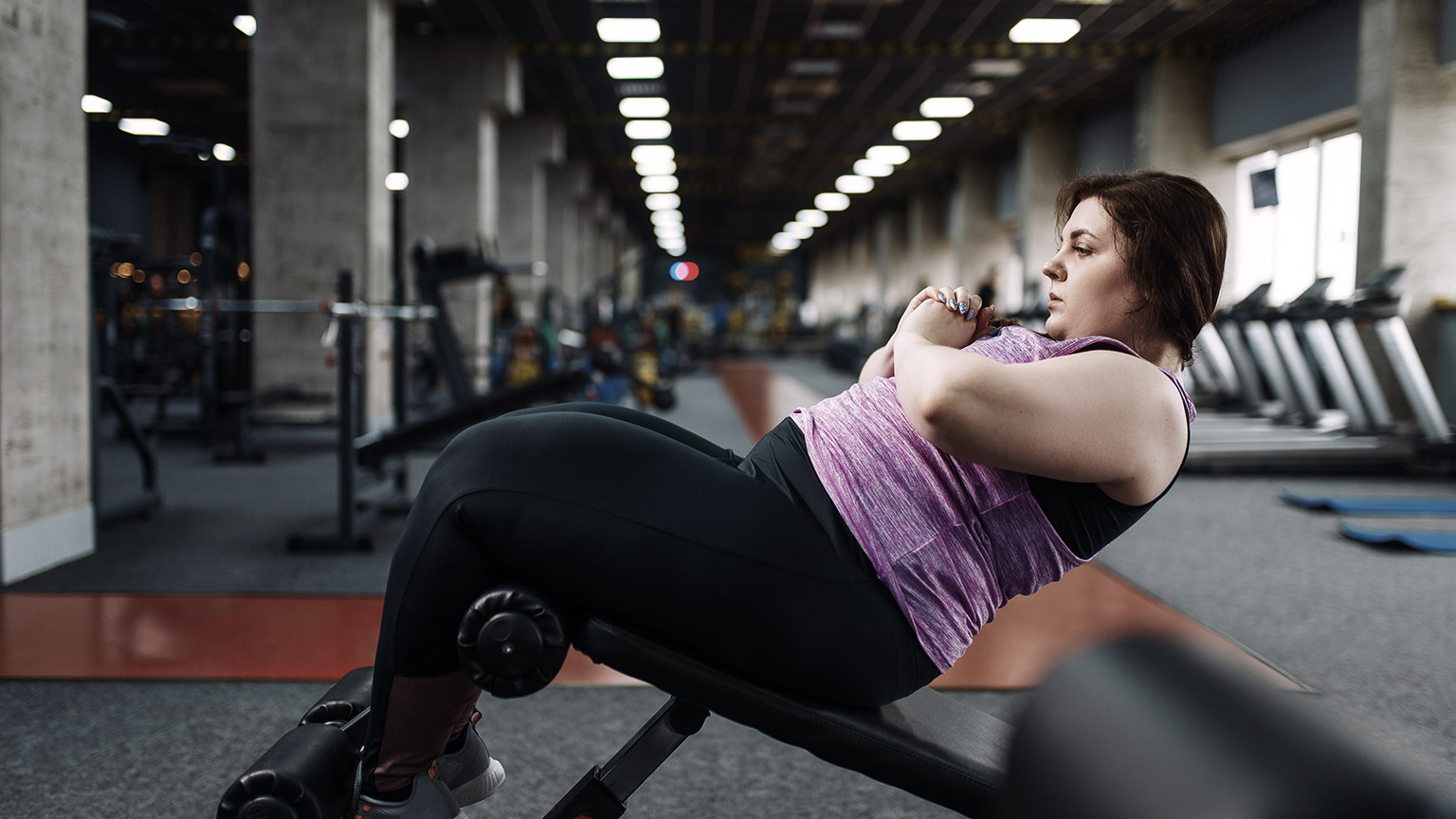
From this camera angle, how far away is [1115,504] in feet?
3.18

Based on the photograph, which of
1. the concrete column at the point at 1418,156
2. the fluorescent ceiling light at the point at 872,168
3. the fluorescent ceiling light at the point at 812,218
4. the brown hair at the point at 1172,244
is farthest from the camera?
the fluorescent ceiling light at the point at 812,218

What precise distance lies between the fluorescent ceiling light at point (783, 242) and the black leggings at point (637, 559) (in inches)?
1061

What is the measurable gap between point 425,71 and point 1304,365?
837 centimetres

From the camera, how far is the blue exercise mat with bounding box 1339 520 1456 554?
338cm

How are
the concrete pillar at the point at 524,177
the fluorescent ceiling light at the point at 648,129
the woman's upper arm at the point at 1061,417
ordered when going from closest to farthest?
the woman's upper arm at the point at 1061,417 < the concrete pillar at the point at 524,177 < the fluorescent ceiling light at the point at 648,129

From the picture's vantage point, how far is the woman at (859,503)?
2.90 ft

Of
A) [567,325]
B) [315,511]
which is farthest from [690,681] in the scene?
[567,325]

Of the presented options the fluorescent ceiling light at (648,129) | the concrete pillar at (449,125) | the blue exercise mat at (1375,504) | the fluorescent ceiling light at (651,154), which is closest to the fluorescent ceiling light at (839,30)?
the concrete pillar at (449,125)

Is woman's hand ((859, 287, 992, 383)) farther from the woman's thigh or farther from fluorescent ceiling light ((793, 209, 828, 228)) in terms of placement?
fluorescent ceiling light ((793, 209, 828, 228))

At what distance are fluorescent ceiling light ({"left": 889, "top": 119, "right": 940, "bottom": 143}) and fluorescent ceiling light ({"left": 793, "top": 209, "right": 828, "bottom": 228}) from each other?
842cm

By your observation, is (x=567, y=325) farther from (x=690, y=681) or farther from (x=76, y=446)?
(x=690, y=681)

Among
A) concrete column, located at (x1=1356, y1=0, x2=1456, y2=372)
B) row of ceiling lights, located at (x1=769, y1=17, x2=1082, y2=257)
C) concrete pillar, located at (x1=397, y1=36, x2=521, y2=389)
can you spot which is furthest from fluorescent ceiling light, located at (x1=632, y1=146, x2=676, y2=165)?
concrete column, located at (x1=1356, y1=0, x2=1456, y2=372)

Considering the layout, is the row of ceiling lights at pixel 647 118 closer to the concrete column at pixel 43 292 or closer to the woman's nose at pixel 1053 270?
the concrete column at pixel 43 292

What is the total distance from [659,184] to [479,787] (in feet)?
59.7
